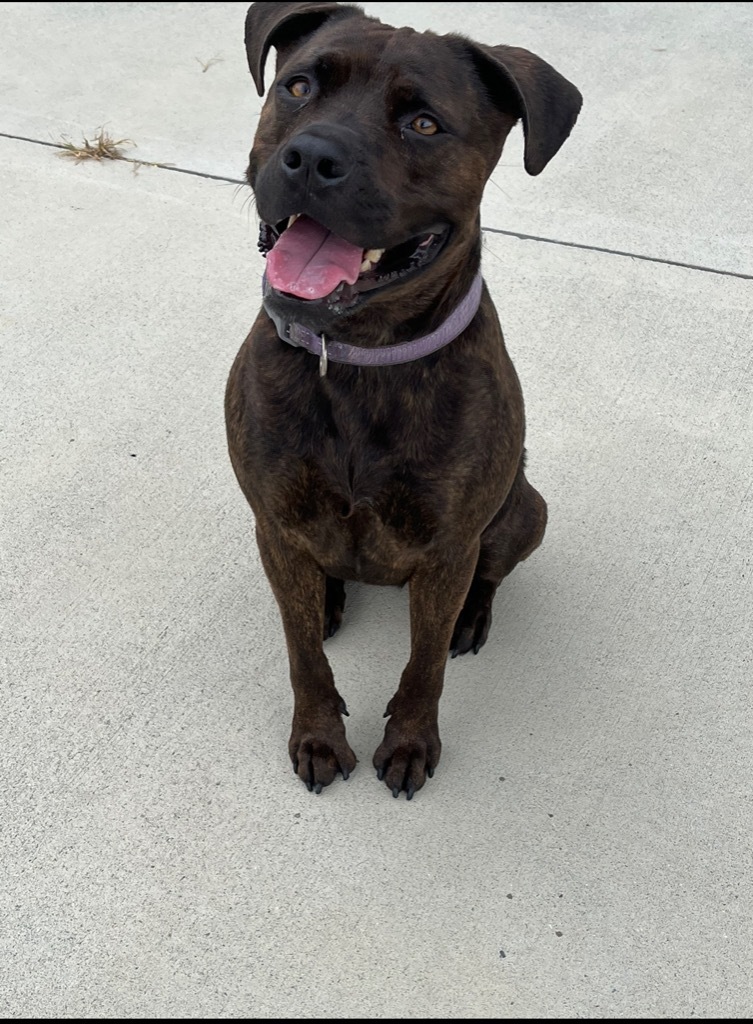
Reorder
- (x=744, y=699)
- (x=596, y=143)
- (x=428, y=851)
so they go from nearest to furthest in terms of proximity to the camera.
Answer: (x=428, y=851)
(x=744, y=699)
(x=596, y=143)

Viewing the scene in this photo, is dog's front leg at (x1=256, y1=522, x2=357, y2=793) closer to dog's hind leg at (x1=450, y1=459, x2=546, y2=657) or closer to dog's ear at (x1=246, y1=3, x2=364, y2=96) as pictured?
dog's hind leg at (x1=450, y1=459, x2=546, y2=657)

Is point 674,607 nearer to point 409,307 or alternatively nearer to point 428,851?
point 428,851

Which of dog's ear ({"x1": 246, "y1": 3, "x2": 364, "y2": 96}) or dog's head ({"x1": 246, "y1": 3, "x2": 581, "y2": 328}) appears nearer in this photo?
dog's head ({"x1": 246, "y1": 3, "x2": 581, "y2": 328})

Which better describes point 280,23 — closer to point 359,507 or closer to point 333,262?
point 333,262

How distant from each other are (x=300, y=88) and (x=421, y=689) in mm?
1276

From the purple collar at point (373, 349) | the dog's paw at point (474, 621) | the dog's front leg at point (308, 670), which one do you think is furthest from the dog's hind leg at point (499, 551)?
the purple collar at point (373, 349)

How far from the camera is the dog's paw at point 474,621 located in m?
2.88

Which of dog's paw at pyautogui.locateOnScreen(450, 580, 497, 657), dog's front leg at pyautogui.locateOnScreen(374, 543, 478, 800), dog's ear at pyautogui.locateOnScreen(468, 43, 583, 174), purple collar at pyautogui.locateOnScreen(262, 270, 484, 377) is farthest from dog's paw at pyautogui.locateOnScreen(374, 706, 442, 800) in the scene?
dog's ear at pyautogui.locateOnScreen(468, 43, 583, 174)

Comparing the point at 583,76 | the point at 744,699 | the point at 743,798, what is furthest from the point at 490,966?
the point at 583,76

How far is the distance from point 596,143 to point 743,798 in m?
3.02

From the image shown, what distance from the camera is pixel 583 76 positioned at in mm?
5082

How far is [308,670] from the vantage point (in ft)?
8.40

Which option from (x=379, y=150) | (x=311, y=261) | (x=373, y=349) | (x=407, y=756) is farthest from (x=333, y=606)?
(x=379, y=150)

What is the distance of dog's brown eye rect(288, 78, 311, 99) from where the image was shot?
206cm
